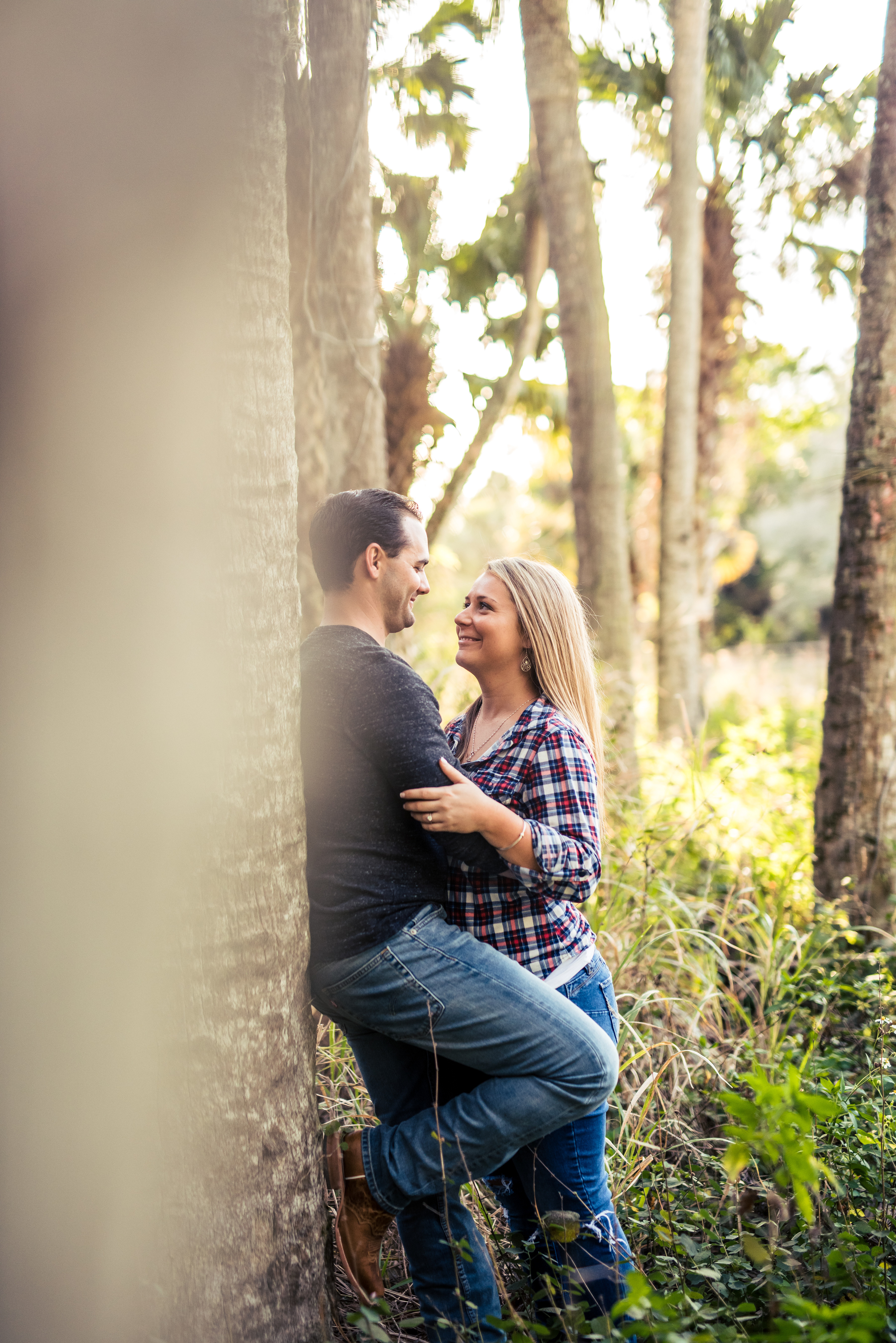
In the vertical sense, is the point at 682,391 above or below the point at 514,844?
above

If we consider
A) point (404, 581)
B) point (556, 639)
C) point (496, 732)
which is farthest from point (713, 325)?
point (404, 581)

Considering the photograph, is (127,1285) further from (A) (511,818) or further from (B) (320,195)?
(B) (320,195)

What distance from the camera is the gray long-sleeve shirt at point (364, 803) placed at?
1.87m

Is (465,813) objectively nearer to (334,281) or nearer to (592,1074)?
(592,1074)

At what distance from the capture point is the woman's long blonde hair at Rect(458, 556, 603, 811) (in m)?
2.33

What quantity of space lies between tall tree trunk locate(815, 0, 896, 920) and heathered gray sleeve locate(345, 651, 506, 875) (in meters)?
3.39

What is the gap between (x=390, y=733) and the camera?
6.05 ft

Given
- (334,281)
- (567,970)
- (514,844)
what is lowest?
(567,970)

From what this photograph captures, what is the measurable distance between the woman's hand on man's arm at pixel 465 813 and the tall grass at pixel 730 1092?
62 cm

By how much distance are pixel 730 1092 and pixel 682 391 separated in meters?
7.03

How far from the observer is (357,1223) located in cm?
195

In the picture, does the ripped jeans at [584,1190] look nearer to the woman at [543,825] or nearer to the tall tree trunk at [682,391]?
the woman at [543,825]

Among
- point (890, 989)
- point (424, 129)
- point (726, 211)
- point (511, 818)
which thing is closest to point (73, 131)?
point (511, 818)

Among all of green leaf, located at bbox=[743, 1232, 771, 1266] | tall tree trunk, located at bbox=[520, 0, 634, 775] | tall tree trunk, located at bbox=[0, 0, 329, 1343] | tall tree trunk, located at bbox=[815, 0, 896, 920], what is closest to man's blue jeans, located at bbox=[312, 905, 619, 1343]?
tall tree trunk, located at bbox=[0, 0, 329, 1343]
